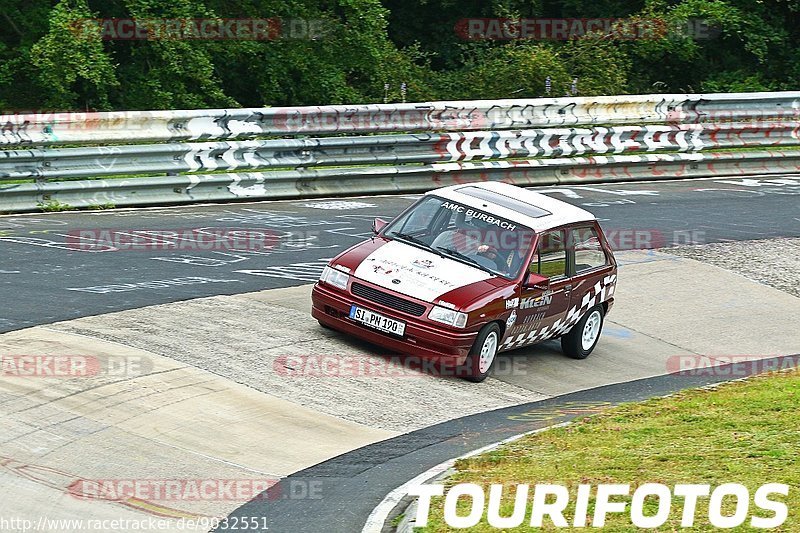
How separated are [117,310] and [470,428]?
12.8 feet

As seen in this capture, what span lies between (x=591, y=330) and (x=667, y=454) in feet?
13.5

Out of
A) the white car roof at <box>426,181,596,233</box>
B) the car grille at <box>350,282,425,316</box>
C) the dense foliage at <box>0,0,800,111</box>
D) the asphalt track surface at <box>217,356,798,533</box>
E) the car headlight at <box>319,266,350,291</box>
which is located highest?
the dense foliage at <box>0,0,800,111</box>

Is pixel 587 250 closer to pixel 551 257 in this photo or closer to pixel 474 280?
pixel 551 257

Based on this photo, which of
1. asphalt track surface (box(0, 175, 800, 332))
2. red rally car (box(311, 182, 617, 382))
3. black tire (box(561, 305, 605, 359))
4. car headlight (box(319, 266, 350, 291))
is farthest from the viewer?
black tire (box(561, 305, 605, 359))

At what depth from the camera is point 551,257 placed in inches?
495

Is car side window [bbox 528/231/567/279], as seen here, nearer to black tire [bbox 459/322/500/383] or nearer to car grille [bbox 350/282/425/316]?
black tire [bbox 459/322/500/383]

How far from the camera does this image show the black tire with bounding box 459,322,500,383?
1164cm

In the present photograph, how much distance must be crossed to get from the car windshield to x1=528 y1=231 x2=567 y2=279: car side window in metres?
0.16

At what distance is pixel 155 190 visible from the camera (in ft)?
57.6

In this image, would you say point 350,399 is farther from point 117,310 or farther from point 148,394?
point 117,310

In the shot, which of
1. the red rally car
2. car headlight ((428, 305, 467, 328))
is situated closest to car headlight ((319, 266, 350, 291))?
the red rally car

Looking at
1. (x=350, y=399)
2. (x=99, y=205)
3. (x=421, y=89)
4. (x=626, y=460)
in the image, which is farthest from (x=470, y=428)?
(x=421, y=89)

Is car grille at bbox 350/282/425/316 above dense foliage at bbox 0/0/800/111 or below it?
below

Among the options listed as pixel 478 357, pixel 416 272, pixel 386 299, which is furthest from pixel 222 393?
pixel 478 357
